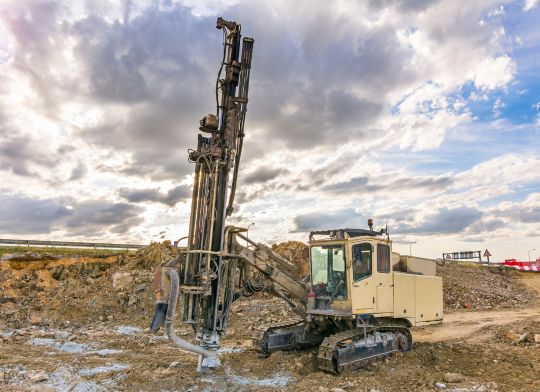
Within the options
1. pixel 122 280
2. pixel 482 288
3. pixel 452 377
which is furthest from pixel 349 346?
pixel 482 288

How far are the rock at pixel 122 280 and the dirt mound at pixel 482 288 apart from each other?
14.3 metres

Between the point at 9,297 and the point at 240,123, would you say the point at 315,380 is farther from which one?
the point at 9,297

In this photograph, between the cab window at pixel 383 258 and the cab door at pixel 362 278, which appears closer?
the cab door at pixel 362 278

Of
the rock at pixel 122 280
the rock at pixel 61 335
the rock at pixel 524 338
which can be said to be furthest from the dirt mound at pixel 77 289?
the rock at pixel 524 338

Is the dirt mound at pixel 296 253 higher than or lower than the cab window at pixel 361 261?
higher

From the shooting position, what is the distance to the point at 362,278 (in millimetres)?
9570

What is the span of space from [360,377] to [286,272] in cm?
258

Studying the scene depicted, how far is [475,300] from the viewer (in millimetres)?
22734

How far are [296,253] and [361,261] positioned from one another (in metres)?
15.0

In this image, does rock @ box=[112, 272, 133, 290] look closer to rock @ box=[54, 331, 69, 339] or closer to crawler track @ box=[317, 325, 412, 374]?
rock @ box=[54, 331, 69, 339]

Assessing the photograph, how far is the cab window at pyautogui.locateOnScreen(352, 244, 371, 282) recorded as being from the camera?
31.2 ft

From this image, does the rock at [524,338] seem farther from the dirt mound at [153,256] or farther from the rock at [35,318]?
the rock at [35,318]

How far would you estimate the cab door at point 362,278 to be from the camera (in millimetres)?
9414

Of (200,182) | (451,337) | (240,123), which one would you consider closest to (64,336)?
(200,182)
